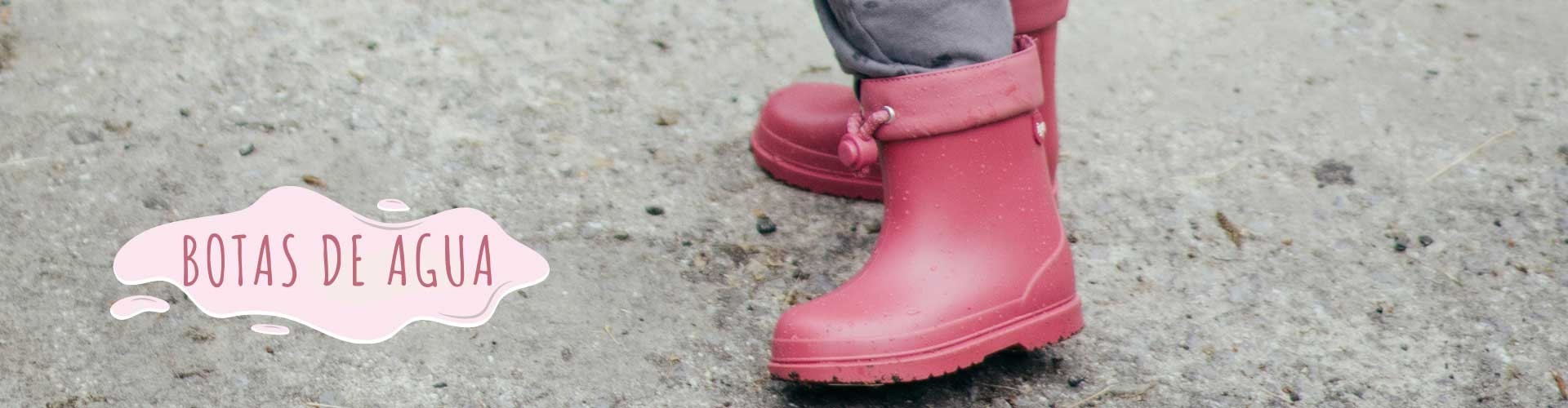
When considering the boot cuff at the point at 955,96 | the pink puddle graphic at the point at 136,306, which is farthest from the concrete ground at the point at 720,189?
the boot cuff at the point at 955,96

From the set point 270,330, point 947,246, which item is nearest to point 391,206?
point 270,330

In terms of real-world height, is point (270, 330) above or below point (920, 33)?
below

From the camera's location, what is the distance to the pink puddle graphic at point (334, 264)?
1274 mm

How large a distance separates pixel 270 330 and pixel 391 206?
0.23m

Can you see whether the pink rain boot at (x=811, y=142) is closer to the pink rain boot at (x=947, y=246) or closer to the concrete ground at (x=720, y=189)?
the concrete ground at (x=720, y=189)

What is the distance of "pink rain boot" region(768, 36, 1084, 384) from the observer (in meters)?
1.09

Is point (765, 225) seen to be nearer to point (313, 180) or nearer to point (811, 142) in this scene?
point (811, 142)

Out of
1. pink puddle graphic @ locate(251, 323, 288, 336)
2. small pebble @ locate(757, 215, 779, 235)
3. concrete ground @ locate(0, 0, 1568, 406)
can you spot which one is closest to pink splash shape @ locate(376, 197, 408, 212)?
concrete ground @ locate(0, 0, 1568, 406)

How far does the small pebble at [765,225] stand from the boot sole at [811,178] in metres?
0.08

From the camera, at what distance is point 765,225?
57.4 inches

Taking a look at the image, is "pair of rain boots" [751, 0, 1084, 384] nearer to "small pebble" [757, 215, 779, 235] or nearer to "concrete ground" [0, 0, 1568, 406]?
"concrete ground" [0, 0, 1568, 406]

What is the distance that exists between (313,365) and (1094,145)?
0.94 metres

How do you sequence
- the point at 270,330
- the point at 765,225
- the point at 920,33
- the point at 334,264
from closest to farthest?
the point at 920,33 → the point at 270,330 → the point at 334,264 → the point at 765,225

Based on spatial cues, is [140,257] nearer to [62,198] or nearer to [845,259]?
[62,198]
